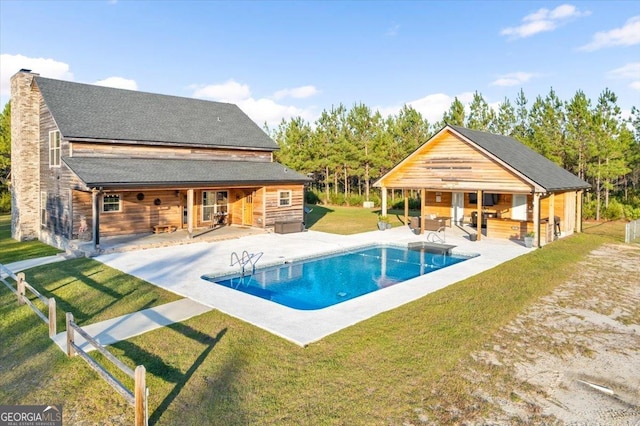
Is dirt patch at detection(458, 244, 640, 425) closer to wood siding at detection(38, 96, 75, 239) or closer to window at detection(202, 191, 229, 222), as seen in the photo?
wood siding at detection(38, 96, 75, 239)

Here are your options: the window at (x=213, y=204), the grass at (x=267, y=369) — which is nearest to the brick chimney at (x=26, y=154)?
the window at (x=213, y=204)

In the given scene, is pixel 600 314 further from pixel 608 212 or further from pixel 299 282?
pixel 608 212

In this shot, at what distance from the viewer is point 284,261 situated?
14727 mm

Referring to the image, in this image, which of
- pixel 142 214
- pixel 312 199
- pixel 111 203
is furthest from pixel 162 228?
pixel 312 199

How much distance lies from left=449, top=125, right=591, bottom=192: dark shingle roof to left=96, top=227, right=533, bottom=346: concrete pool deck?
3.23 m

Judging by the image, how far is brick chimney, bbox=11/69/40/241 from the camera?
19.0m

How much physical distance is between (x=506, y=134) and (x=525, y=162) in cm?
1660

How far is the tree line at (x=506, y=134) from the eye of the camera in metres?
27.3

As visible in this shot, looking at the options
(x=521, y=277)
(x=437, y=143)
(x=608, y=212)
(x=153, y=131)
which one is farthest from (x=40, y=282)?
(x=608, y=212)

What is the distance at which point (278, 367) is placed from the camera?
20.6ft

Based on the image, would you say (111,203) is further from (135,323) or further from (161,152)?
(135,323)

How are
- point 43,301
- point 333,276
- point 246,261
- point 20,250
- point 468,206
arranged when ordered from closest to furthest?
point 43,301
point 333,276
point 246,261
point 20,250
point 468,206

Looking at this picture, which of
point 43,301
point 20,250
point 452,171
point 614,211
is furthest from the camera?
point 614,211

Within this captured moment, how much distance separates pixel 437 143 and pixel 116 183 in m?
15.2
